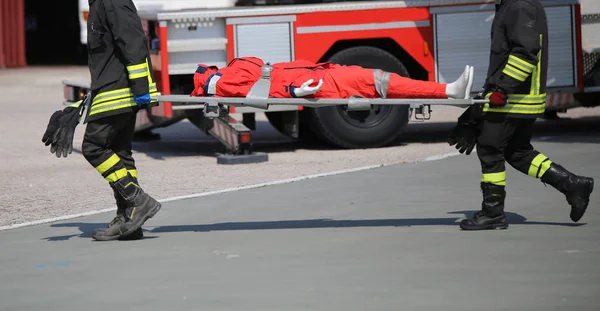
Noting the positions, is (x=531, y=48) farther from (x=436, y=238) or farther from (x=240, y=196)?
(x=240, y=196)

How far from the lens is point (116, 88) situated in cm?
796

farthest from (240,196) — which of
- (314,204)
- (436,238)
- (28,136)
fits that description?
(28,136)

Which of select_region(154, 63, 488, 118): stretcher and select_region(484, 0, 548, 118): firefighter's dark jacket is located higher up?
select_region(484, 0, 548, 118): firefighter's dark jacket

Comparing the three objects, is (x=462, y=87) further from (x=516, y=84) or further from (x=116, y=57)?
(x=116, y=57)

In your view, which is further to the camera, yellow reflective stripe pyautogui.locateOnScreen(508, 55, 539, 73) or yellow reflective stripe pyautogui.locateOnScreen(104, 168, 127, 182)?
yellow reflective stripe pyautogui.locateOnScreen(104, 168, 127, 182)

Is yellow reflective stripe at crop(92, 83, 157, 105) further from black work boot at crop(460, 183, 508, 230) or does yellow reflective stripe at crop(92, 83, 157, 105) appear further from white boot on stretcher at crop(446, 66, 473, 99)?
black work boot at crop(460, 183, 508, 230)

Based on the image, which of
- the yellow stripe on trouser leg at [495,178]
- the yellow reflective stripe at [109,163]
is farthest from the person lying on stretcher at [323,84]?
the yellow reflective stripe at [109,163]

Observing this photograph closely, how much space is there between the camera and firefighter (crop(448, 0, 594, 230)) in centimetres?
784

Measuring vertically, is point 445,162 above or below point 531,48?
below

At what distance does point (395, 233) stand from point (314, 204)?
62.6 inches

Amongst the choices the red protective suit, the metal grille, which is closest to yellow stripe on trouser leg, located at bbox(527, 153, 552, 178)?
the red protective suit

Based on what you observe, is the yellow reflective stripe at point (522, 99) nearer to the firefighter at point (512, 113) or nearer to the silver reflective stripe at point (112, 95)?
the firefighter at point (512, 113)

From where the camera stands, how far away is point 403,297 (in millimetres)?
6172

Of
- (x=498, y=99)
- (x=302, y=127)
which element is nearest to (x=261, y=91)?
(x=498, y=99)
